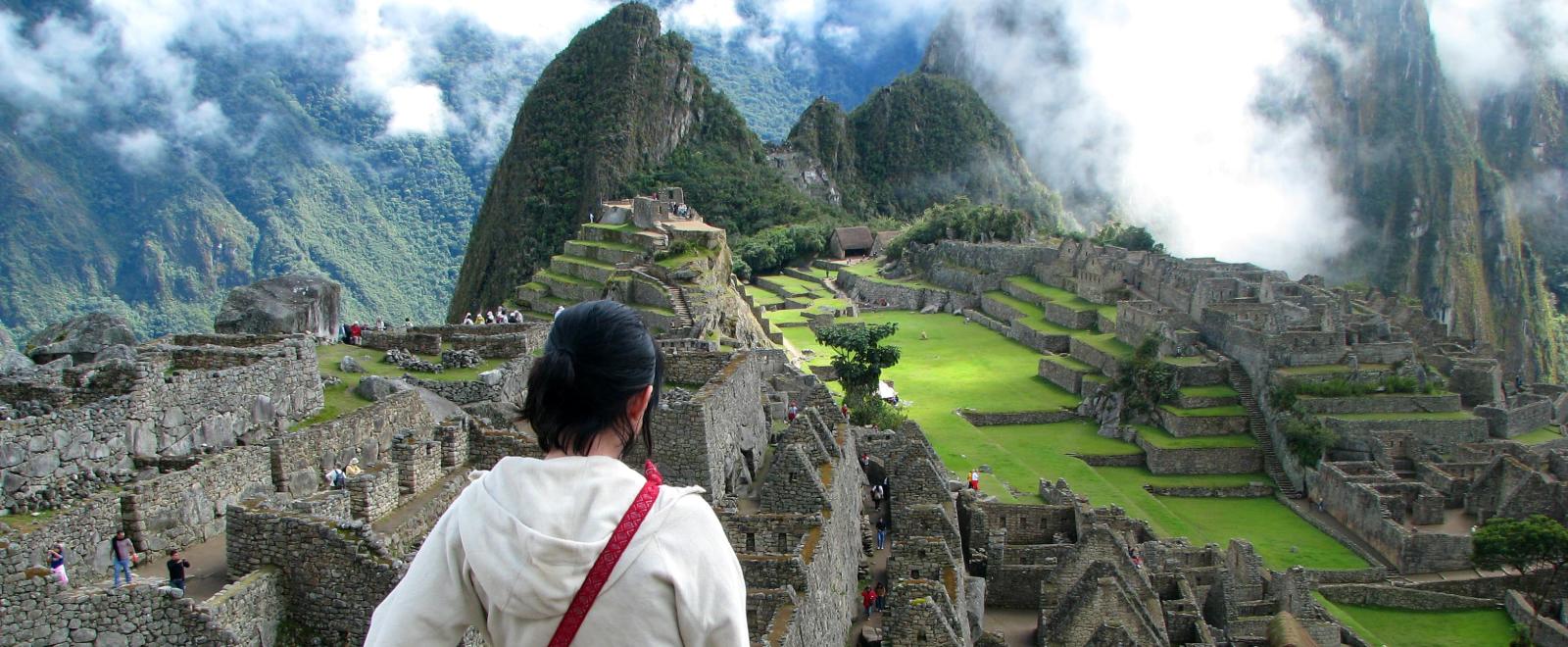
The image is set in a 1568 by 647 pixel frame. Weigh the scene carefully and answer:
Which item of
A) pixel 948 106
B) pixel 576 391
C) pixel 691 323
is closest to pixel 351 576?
pixel 576 391

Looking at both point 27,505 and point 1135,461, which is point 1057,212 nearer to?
point 1135,461

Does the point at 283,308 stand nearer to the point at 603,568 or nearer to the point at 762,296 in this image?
the point at 603,568

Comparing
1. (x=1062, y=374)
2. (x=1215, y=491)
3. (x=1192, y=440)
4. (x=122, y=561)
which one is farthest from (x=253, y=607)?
(x=1062, y=374)

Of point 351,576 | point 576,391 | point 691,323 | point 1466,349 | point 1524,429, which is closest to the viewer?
point 576,391

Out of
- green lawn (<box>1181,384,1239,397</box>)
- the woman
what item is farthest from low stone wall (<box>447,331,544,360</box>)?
green lawn (<box>1181,384,1239,397</box>)

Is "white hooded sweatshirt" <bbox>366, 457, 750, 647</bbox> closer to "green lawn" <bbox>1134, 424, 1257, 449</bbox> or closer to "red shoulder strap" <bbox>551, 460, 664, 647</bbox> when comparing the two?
"red shoulder strap" <bbox>551, 460, 664, 647</bbox>

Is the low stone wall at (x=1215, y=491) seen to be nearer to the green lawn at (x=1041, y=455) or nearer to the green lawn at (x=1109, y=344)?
the green lawn at (x=1041, y=455)
